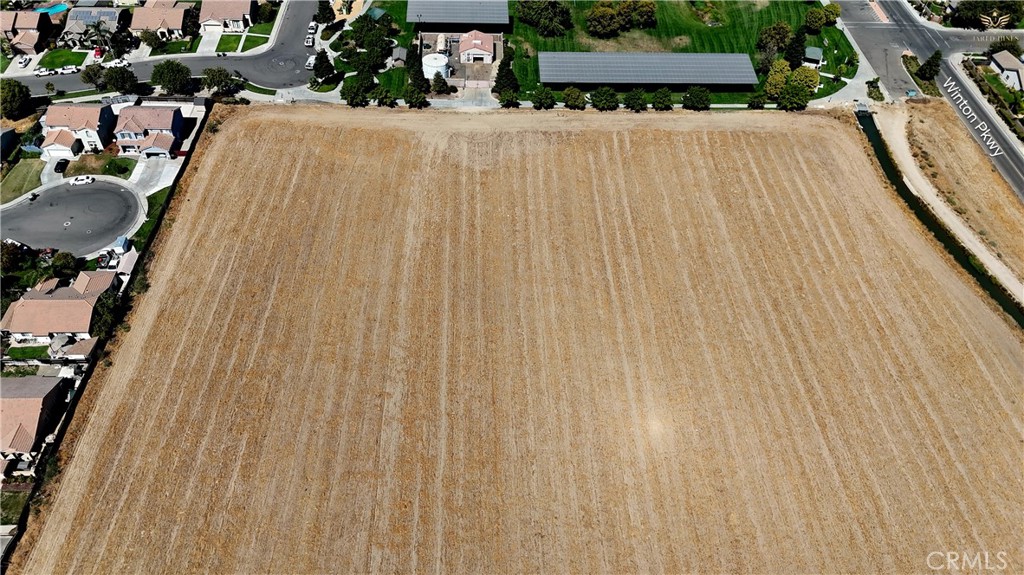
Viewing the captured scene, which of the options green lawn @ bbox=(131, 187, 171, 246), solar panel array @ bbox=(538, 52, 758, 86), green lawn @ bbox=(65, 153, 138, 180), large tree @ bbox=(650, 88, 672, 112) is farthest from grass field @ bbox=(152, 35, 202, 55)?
large tree @ bbox=(650, 88, 672, 112)

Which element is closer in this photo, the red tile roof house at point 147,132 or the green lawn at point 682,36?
the red tile roof house at point 147,132

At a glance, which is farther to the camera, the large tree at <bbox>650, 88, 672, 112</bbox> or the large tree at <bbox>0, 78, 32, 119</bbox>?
the large tree at <bbox>650, 88, 672, 112</bbox>

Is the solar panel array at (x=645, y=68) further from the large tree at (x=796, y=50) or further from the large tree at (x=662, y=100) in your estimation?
the large tree at (x=796, y=50)

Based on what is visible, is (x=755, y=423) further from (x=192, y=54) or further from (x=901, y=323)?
(x=192, y=54)

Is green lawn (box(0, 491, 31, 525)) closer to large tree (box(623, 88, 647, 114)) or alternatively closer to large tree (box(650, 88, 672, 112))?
large tree (box(623, 88, 647, 114))

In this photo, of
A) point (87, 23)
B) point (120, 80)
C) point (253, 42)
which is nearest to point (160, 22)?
point (87, 23)

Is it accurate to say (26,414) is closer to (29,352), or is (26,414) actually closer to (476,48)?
(29,352)

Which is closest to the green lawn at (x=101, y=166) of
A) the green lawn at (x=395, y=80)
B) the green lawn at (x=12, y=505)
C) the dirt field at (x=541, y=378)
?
the dirt field at (x=541, y=378)
